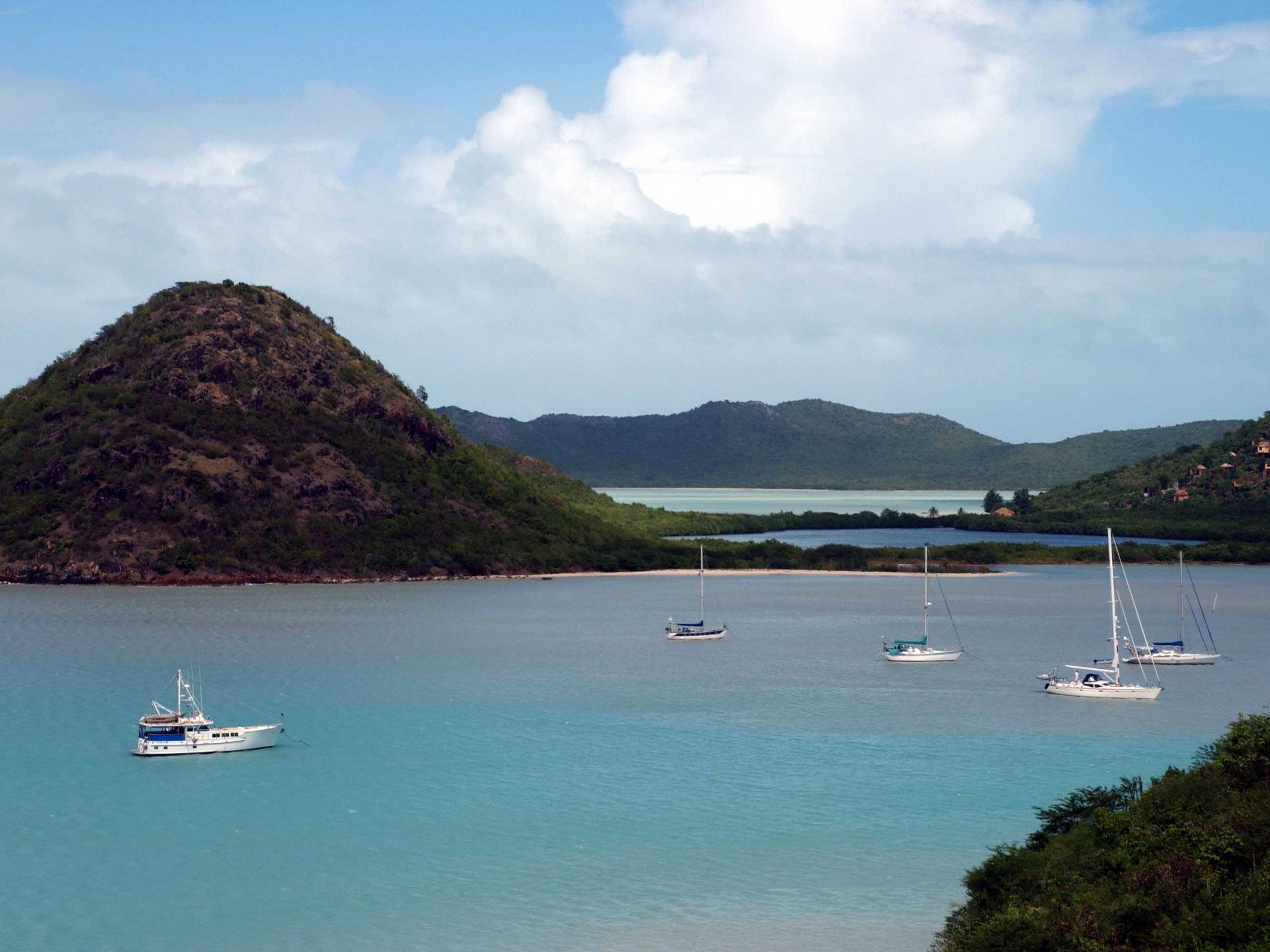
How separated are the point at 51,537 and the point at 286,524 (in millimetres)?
18420

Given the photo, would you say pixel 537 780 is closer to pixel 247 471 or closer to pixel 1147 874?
pixel 1147 874

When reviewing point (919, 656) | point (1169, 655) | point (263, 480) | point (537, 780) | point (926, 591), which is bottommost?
point (537, 780)

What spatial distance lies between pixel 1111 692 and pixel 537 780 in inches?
1170

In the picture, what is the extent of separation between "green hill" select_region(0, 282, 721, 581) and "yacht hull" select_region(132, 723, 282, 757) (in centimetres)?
6733

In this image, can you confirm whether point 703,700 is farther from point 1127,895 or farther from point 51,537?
point 51,537

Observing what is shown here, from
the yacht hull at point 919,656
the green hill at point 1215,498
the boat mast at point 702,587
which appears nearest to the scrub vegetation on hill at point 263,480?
the boat mast at point 702,587

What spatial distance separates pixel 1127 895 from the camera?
24453 mm

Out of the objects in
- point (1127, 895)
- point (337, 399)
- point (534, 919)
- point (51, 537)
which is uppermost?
point (337, 399)

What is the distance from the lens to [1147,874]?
25.2 meters

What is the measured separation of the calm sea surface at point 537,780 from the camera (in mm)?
31406

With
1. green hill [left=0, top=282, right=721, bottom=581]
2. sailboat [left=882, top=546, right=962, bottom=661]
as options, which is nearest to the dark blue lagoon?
green hill [left=0, top=282, right=721, bottom=581]

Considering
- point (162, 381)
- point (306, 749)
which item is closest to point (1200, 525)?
point (162, 381)

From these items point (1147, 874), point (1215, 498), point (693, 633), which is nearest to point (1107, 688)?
point (693, 633)

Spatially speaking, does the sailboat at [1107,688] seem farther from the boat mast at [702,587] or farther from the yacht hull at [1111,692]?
the boat mast at [702,587]
